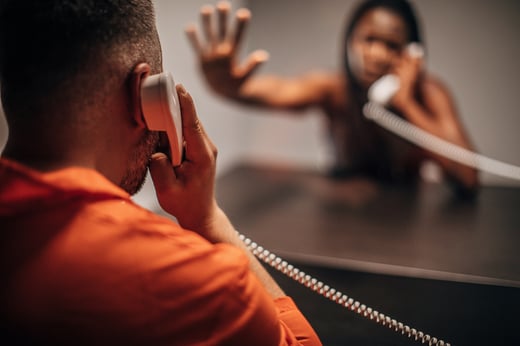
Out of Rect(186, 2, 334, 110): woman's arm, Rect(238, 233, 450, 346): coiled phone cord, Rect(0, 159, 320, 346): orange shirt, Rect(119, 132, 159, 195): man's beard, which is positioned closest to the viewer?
Rect(0, 159, 320, 346): orange shirt

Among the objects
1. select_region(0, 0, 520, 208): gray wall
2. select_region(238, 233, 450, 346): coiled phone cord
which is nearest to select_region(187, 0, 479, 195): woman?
select_region(0, 0, 520, 208): gray wall

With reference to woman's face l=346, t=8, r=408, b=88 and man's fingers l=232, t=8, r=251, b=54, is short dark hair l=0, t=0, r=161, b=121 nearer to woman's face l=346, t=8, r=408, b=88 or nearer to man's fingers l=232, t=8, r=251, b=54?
man's fingers l=232, t=8, r=251, b=54

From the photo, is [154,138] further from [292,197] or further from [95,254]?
[292,197]

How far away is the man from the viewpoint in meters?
0.49

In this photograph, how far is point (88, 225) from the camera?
502 millimetres

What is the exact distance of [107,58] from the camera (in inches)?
21.0

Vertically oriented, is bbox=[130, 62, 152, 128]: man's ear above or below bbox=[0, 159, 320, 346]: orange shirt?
above

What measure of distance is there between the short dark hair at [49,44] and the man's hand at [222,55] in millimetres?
807

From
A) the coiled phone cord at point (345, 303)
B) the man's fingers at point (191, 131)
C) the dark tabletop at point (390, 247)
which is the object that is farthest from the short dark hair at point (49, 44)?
the dark tabletop at point (390, 247)

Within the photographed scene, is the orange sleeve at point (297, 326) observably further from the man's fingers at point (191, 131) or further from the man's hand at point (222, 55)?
the man's hand at point (222, 55)

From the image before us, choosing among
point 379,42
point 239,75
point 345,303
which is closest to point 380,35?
point 379,42

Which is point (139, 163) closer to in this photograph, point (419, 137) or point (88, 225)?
point (88, 225)

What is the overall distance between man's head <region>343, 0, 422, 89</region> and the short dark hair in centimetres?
143

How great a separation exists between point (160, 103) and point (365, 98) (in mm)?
1399
